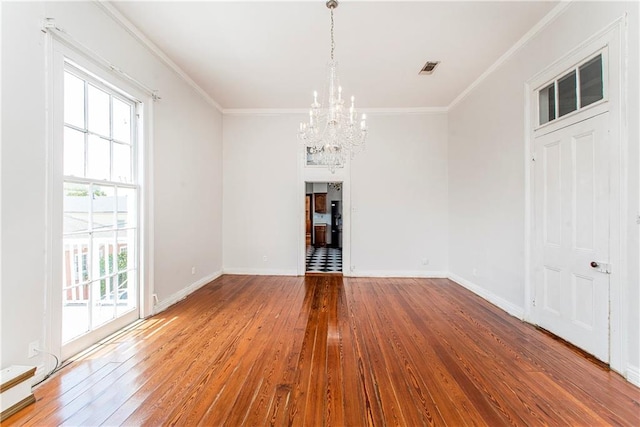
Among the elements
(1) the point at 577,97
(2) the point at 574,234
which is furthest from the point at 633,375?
(1) the point at 577,97

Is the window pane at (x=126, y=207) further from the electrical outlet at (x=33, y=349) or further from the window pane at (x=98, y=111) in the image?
the electrical outlet at (x=33, y=349)

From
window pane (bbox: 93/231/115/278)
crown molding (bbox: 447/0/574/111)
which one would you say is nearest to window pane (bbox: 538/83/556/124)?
crown molding (bbox: 447/0/574/111)

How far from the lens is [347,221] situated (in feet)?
17.9

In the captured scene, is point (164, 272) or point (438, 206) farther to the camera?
point (438, 206)

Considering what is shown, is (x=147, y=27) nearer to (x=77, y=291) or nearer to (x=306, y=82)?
(x=306, y=82)

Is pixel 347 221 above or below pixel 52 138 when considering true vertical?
below

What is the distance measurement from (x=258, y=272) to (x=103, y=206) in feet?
10.6

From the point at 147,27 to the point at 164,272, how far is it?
2860mm

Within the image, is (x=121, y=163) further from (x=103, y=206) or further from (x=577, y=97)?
(x=577, y=97)

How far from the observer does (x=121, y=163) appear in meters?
3.03

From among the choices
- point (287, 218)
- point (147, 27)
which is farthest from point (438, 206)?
point (147, 27)

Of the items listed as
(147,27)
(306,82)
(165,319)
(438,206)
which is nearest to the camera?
(147,27)

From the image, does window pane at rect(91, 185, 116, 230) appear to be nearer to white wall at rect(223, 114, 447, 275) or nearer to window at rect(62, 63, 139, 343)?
window at rect(62, 63, 139, 343)

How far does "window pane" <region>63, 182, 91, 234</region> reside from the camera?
2357mm
